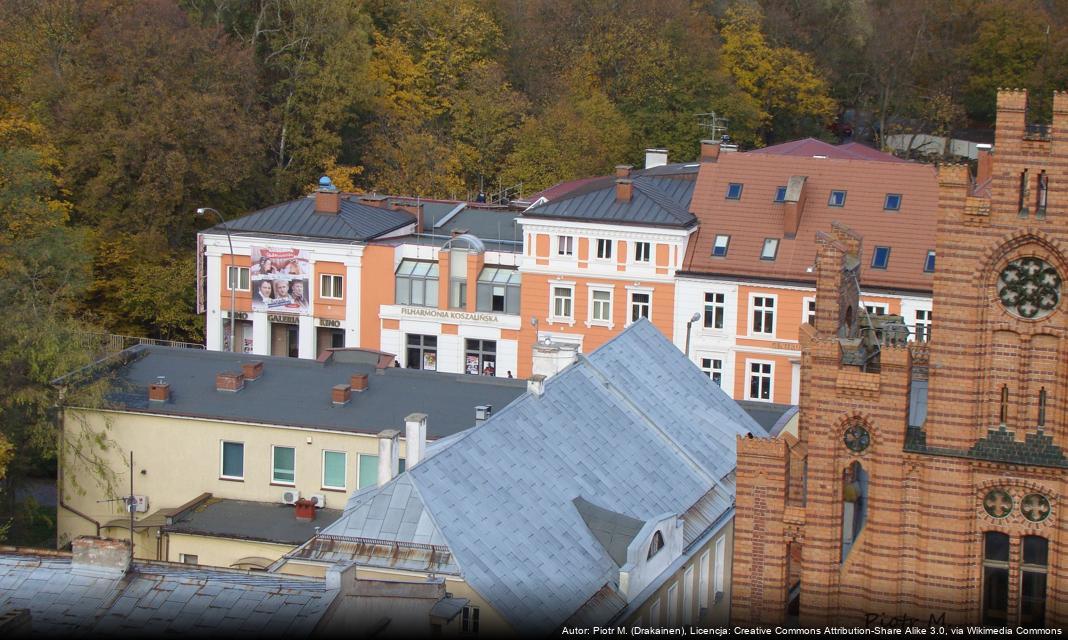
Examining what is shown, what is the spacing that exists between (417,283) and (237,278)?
7956 mm

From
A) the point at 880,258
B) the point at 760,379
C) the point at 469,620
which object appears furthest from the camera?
the point at 760,379

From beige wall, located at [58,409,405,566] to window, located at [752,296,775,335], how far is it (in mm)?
26115

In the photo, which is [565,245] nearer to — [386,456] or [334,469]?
[334,469]

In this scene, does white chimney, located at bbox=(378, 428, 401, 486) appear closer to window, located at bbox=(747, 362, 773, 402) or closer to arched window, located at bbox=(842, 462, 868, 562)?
arched window, located at bbox=(842, 462, 868, 562)

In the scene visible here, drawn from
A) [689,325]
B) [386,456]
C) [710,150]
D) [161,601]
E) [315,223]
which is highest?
[710,150]

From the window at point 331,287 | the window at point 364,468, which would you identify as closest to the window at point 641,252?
the window at point 331,287

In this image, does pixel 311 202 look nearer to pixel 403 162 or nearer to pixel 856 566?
pixel 403 162

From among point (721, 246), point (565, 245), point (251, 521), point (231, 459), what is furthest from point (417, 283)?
point (251, 521)

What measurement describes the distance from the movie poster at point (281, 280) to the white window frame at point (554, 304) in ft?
34.0

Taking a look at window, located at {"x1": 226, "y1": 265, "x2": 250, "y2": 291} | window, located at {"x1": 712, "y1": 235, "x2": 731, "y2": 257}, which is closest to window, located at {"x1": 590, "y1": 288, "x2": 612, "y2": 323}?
window, located at {"x1": 712, "y1": 235, "x2": 731, "y2": 257}

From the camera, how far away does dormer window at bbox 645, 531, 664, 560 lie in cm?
3823

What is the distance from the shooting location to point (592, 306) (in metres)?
77.1

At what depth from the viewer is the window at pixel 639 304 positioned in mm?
76125

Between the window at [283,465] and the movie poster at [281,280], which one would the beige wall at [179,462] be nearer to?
the window at [283,465]
